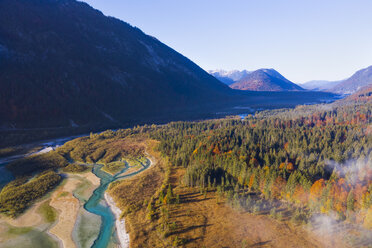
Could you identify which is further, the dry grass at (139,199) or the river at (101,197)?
the river at (101,197)

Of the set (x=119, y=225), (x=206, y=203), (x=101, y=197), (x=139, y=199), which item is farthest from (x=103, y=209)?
(x=206, y=203)

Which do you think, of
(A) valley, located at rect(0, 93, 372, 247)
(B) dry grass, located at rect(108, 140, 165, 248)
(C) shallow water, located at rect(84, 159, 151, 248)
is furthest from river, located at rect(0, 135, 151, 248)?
(B) dry grass, located at rect(108, 140, 165, 248)

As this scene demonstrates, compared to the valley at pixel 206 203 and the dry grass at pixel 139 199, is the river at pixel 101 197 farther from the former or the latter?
the dry grass at pixel 139 199

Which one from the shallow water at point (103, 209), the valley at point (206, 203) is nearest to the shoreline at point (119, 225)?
the valley at point (206, 203)

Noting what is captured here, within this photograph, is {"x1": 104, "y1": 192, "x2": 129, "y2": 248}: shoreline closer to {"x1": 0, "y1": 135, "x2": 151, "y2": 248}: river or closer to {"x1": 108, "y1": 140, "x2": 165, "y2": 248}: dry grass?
A: {"x1": 0, "y1": 135, "x2": 151, "y2": 248}: river

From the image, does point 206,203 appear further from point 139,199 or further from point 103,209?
point 103,209

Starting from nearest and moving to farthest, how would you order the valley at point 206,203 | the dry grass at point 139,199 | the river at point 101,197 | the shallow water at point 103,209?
the valley at point 206,203 < the dry grass at point 139,199 < the shallow water at point 103,209 < the river at point 101,197

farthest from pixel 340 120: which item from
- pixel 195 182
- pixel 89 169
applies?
pixel 89 169
